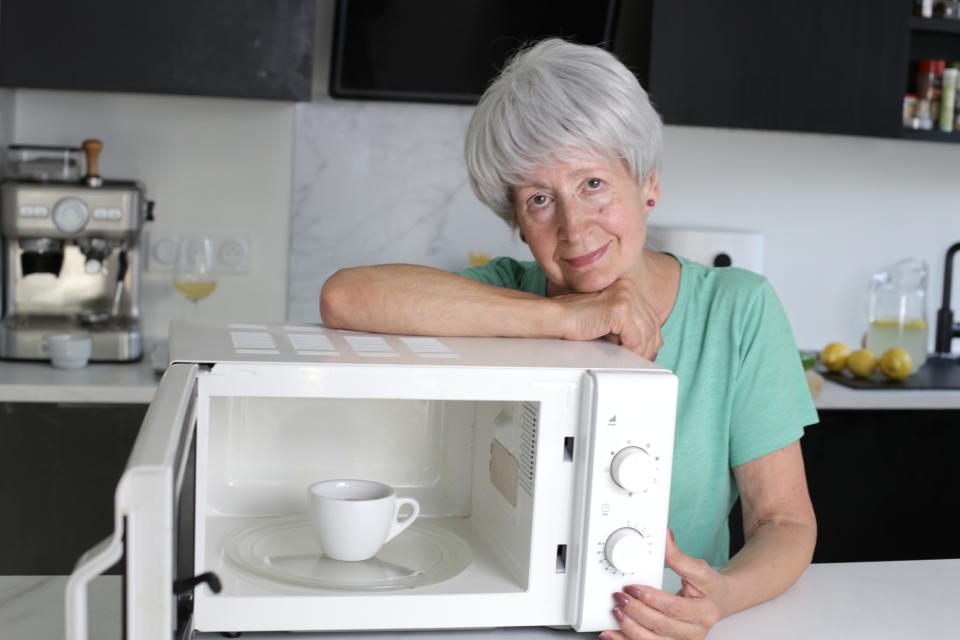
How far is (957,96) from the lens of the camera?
2.41 meters

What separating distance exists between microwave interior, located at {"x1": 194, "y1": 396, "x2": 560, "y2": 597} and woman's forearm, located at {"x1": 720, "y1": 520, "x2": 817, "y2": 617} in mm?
182

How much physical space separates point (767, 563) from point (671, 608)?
6.6 inches

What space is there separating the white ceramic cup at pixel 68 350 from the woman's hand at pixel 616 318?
3.94ft

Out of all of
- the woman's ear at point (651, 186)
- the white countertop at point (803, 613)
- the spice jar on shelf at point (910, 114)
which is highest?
the spice jar on shelf at point (910, 114)

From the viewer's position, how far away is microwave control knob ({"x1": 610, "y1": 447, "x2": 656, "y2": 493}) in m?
0.78

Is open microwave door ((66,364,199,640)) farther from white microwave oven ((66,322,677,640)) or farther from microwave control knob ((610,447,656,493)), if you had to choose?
microwave control knob ((610,447,656,493))

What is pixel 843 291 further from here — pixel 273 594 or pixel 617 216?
pixel 273 594

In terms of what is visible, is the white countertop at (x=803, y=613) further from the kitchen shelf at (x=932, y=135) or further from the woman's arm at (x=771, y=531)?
the kitchen shelf at (x=932, y=135)

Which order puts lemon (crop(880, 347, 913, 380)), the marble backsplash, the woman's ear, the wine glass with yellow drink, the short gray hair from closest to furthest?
the short gray hair, the woman's ear, the wine glass with yellow drink, lemon (crop(880, 347, 913, 380)), the marble backsplash

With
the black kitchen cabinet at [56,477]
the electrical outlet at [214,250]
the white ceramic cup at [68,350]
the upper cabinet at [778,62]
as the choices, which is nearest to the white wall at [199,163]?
the electrical outlet at [214,250]

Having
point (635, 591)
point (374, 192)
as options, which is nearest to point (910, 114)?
point (374, 192)

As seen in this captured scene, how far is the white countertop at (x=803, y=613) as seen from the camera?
0.83 meters

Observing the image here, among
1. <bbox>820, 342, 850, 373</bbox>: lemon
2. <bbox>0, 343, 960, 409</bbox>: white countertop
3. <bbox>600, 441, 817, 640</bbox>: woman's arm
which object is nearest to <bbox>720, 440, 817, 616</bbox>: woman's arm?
<bbox>600, 441, 817, 640</bbox>: woman's arm

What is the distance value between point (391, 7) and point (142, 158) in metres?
0.63
